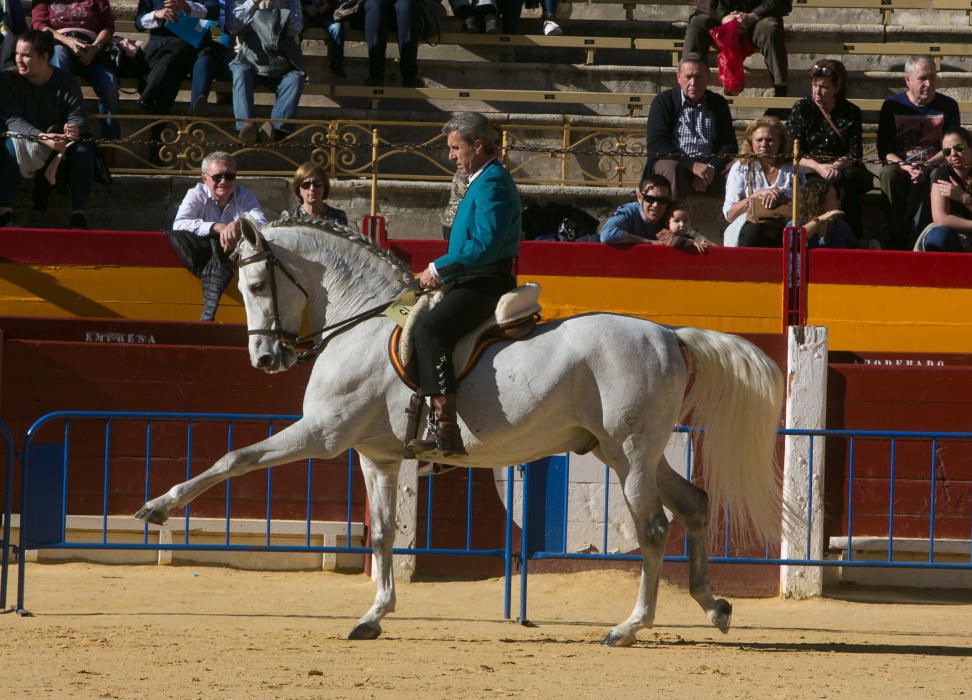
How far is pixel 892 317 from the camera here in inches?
377

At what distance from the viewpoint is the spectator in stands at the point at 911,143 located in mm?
10555

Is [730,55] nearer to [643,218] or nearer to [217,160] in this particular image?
[643,218]

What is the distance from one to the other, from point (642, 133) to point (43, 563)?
541 centimetres

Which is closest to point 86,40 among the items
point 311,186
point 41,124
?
point 41,124

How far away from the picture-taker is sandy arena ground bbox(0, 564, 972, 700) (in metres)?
5.70

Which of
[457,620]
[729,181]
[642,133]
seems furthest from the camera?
[642,133]

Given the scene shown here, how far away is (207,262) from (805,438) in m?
3.79

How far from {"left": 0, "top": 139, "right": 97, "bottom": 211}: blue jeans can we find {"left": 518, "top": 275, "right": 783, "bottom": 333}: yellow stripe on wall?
3.23m

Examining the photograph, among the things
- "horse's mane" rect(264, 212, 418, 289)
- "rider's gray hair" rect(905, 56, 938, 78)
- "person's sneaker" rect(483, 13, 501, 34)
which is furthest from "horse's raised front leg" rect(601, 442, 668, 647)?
"person's sneaker" rect(483, 13, 501, 34)

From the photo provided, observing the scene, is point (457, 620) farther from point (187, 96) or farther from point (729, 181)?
point (187, 96)

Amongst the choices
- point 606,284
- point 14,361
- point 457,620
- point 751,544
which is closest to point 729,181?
point 606,284

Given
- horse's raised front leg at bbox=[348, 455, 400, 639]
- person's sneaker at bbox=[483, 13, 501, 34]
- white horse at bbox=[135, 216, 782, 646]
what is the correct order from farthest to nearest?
person's sneaker at bbox=[483, 13, 501, 34] → horse's raised front leg at bbox=[348, 455, 400, 639] → white horse at bbox=[135, 216, 782, 646]

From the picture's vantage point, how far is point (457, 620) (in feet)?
25.7

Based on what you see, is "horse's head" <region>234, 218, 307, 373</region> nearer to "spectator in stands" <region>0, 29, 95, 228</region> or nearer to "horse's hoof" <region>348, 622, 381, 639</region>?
"horse's hoof" <region>348, 622, 381, 639</region>
